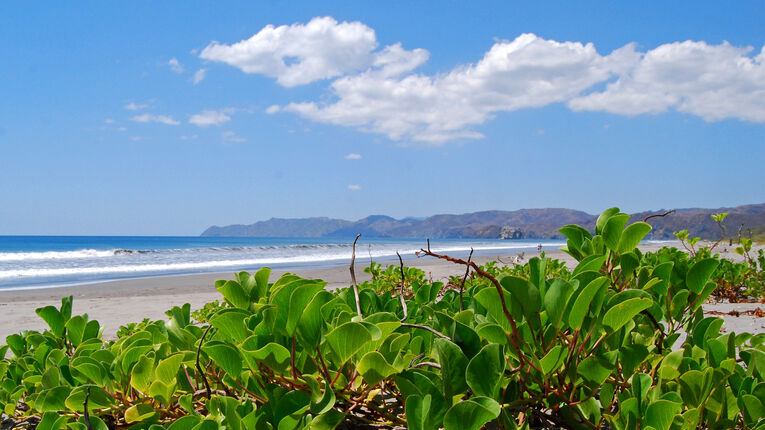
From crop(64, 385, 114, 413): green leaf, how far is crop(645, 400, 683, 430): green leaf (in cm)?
93

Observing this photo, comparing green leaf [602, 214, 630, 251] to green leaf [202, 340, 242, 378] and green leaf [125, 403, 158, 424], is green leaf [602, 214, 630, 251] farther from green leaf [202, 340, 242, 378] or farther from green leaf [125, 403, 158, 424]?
green leaf [125, 403, 158, 424]

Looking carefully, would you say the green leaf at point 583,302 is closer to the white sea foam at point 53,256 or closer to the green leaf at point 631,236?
the green leaf at point 631,236

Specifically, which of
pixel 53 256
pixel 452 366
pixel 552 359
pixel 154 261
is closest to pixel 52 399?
pixel 452 366

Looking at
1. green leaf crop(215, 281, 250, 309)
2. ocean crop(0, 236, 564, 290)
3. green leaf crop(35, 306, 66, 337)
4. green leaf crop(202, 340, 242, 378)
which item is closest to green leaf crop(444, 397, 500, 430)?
green leaf crop(202, 340, 242, 378)

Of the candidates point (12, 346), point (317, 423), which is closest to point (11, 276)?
point (12, 346)

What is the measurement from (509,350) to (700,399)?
13.7 inches

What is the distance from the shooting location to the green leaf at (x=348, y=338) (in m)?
0.74

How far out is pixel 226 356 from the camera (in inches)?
31.9

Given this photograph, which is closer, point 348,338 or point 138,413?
point 348,338

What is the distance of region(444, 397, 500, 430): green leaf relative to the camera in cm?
66

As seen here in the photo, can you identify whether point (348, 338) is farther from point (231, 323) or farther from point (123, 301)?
point (123, 301)

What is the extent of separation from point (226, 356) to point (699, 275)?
1.03m

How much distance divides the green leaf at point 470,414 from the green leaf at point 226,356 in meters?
0.35

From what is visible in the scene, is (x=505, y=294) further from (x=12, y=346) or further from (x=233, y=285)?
(x=12, y=346)
